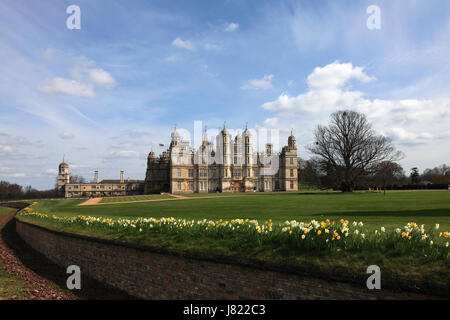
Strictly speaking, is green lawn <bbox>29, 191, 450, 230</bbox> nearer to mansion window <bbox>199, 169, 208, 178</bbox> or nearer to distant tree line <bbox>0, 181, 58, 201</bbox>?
mansion window <bbox>199, 169, 208, 178</bbox>

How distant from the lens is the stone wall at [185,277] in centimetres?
633

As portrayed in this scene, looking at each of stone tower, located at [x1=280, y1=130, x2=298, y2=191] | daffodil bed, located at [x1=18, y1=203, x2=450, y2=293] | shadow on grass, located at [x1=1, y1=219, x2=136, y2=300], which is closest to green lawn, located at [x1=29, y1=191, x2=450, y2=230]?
daffodil bed, located at [x1=18, y1=203, x2=450, y2=293]

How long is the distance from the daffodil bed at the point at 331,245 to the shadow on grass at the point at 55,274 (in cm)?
184

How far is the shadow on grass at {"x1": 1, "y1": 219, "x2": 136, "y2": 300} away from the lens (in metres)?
10.0

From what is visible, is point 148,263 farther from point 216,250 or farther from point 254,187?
point 254,187

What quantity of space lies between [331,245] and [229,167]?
6328 cm

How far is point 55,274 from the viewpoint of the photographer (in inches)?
496

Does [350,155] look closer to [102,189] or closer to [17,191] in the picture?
[102,189]

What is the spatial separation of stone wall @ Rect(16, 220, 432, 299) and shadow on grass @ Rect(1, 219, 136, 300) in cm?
23

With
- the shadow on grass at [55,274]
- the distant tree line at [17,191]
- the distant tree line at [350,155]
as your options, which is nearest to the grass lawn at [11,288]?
the shadow on grass at [55,274]

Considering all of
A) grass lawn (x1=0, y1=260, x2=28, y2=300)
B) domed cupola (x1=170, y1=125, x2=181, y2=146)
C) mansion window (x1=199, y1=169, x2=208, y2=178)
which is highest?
domed cupola (x1=170, y1=125, x2=181, y2=146)
